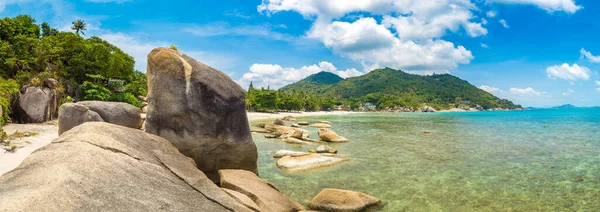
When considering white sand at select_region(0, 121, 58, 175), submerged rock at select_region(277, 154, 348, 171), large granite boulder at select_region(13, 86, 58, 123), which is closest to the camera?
white sand at select_region(0, 121, 58, 175)

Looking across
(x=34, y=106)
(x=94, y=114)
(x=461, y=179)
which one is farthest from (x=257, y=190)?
(x=34, y=106)

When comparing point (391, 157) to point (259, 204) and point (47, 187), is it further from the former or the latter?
point (47, 187)

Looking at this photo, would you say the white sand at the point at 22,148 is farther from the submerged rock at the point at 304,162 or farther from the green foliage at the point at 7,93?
the submerged rock at the point at 304,162

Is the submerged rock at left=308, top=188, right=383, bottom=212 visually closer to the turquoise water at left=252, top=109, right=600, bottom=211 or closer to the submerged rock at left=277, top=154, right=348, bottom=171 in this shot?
the turquoise water at left=252, top=109, right=600, bottom=211

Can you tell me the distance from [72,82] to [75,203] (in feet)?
149

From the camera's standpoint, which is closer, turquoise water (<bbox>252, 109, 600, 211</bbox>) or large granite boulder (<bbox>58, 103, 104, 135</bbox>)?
turquoise water (<bbox>252, 109, 600, 211</bbox>)

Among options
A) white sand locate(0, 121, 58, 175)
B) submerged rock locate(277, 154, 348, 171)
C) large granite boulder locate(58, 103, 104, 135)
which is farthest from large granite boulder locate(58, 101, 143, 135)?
submerged rock locate(277, 154, 348, 171)

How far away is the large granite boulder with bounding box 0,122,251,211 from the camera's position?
4195mm

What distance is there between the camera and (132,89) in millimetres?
52906

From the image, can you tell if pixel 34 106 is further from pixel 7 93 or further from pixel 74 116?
pixel 74 116

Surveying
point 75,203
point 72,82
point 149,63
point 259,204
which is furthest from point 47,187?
point 72,82

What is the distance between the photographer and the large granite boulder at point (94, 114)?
560 inches

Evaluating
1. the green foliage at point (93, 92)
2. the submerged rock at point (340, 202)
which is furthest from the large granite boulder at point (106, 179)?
the green foliage at point (93, 92)

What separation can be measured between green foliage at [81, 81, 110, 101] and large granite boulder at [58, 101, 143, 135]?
29.5 m
